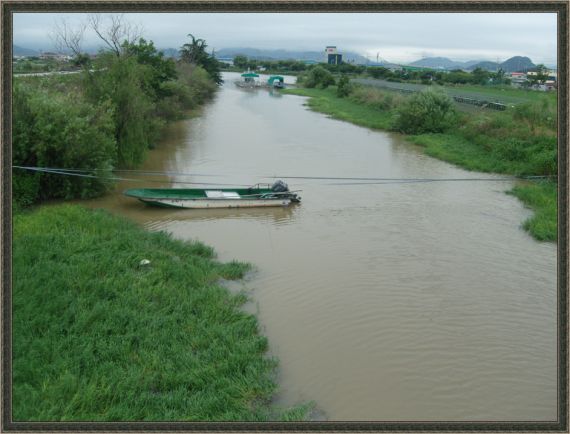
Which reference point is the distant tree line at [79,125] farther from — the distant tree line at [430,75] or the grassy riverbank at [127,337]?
the distant tree line at [430,75]

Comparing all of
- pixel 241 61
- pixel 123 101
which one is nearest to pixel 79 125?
pixel 123 101

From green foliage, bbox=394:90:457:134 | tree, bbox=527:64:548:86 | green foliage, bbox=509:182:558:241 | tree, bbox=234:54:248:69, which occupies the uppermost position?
tree, bbox=234:54:248:69

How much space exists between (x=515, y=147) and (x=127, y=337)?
739 inches

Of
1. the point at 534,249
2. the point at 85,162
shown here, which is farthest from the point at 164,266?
the point at 534,249

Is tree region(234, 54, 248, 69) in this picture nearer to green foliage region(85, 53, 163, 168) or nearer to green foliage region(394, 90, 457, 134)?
green foliage region(394, 90, 457, 134)

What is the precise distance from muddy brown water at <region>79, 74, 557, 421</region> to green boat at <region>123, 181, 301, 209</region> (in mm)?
268

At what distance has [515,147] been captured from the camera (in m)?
21.0

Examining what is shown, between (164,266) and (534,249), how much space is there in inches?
345

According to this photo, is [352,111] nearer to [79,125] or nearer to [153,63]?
[153,63]

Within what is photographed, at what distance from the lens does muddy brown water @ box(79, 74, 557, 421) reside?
6964 mm

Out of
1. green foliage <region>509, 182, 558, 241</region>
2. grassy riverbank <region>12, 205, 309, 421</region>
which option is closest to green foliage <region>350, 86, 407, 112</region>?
green foliage <region>509, 182, 558, 241</region>

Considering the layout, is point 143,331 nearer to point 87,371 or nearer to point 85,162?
point 87,371

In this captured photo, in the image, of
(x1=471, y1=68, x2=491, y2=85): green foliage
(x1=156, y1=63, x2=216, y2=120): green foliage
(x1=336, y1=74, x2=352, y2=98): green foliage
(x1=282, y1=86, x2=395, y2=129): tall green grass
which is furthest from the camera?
(x1=471, y1=68, x2=491, y2=85): green foliage

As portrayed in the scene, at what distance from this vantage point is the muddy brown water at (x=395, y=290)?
6.96 meters
